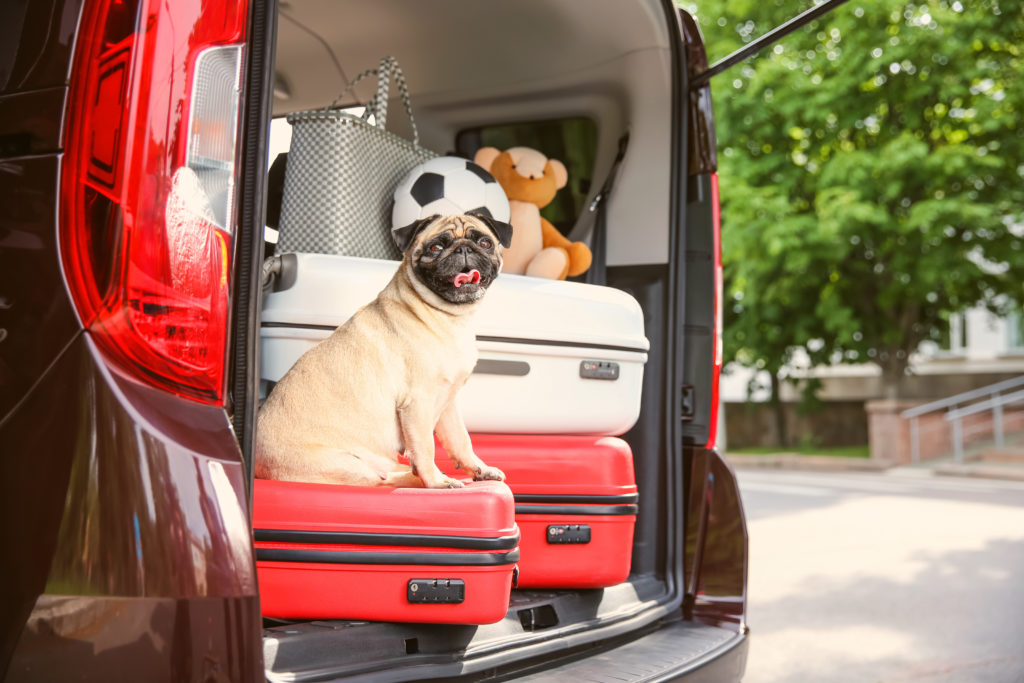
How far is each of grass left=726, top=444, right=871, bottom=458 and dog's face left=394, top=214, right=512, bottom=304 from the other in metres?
14.9

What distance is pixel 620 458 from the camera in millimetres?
2512

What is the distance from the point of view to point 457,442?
7.44 ft

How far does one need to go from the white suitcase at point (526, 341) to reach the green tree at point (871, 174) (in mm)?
12291

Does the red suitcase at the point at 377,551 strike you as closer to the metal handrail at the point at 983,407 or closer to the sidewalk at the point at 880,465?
the sidewalk at the point at 880,465

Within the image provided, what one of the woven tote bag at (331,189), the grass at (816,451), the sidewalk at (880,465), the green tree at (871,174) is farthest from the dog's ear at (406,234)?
the grass at (816,451)

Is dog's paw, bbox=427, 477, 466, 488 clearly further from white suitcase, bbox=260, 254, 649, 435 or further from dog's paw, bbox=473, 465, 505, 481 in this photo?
white suitcase, bbox=260, 254, 649, 435

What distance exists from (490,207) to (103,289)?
5.88ft

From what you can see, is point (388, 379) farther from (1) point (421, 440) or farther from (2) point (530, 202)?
(2) point (530, 202)

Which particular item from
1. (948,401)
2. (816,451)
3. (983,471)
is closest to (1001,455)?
(948,401)

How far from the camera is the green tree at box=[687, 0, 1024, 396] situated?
1398 cm

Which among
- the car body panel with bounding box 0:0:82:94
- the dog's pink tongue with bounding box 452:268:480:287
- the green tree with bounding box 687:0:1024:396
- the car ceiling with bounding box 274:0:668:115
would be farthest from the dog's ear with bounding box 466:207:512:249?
the green tree with bounding box 687:0:1024:396

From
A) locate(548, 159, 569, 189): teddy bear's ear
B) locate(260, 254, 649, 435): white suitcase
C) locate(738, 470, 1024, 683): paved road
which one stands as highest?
locate(548, 159, 569, 189): teddy bear's ear

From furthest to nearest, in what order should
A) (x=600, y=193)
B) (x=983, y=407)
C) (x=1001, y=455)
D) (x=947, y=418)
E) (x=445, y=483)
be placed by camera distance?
(x=983, y=407) → (x=947, y=418) → (x=1001, y=455) → (x=600, y=193) → (x=445, y=483)

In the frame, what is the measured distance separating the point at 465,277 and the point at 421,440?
0.36m
